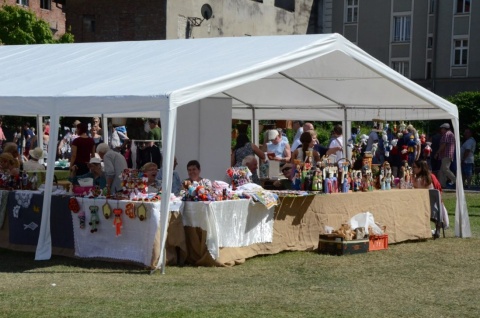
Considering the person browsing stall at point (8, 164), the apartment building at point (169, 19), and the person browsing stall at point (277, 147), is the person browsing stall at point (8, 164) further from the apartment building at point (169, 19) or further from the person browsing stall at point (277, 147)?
the apartment building at point (169, 19)

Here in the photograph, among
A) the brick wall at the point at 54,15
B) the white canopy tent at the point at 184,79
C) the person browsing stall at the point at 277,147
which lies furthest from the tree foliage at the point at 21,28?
the white canopy tent at the point at 184,79

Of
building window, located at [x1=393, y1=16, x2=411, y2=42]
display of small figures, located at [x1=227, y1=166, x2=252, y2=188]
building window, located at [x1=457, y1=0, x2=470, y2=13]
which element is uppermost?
building window, located at [x1=457, y1=0, x2=470, y2=13]

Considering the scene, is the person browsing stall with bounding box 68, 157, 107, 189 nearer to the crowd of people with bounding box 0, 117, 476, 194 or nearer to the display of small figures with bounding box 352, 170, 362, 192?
the crowd of people with bounding box 0, 117, 476, 194

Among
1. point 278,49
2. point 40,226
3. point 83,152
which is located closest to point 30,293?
point 40,226

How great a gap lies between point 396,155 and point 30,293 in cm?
1064

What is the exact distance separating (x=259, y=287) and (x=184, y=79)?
2.56 meters

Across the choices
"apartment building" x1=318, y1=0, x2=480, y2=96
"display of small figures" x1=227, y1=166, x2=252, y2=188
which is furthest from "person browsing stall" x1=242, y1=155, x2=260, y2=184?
"apartment building" x1=318, y1=0, x2=480, y2=96

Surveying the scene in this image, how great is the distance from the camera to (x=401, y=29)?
47.3m

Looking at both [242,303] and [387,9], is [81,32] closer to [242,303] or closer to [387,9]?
[387,9]

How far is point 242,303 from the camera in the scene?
796 cm

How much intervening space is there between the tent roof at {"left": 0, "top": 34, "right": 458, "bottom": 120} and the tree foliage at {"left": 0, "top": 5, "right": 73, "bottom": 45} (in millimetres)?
21740

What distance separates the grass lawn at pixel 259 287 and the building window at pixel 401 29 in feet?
121

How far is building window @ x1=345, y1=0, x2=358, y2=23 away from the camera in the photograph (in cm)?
4925

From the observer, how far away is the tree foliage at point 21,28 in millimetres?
36062
